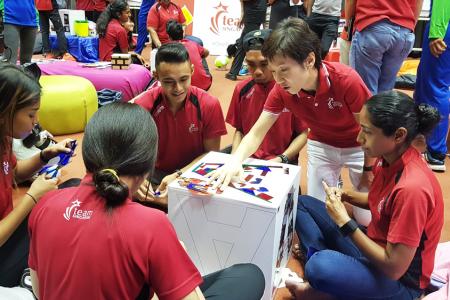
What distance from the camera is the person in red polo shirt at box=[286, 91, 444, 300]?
1.29m

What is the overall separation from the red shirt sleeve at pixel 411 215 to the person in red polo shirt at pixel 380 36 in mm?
1381

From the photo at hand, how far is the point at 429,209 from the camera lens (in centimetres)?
131

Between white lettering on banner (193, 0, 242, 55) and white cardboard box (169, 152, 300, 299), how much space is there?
18.2 feet

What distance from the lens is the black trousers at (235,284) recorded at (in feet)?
4.24

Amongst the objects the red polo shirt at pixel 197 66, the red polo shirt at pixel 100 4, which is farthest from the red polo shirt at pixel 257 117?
the red polo shirt at pixel 100 4

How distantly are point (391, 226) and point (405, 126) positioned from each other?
1.00 ft

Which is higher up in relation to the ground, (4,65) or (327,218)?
(4,65)

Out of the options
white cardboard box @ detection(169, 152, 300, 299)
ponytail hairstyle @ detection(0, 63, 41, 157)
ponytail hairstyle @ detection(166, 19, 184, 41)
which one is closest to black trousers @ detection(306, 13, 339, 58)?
ponytail hairstyle @ detection(166, 19, 184, 41)

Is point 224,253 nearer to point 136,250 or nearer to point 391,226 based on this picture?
point 391,226

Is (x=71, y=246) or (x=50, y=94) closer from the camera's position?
(x=71, y=246)

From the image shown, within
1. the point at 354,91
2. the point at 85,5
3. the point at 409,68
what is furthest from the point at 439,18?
the point at 85,5

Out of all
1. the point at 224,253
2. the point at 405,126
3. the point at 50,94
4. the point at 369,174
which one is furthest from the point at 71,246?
the point at 50,94

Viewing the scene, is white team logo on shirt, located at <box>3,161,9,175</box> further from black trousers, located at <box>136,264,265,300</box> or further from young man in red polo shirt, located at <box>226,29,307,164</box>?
young man in red polo shirt, located at <box>226,29,307,164</box>

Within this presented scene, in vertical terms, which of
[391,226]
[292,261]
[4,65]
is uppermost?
[4,65]
